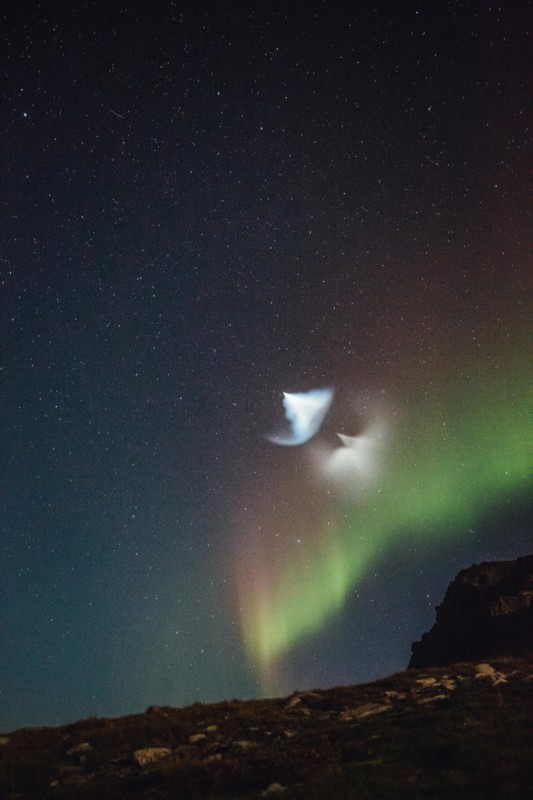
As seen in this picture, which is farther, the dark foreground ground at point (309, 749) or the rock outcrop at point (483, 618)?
the rock outcrop at point (483, 618)

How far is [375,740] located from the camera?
11.6m

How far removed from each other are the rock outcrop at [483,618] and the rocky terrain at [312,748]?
43.9ft

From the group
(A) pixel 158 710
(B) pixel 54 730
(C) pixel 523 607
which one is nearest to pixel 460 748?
(A) pixel 158 710

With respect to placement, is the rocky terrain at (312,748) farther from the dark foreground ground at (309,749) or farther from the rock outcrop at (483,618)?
the rock outcrop at (483,618)

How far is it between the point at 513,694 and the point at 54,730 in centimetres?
1625

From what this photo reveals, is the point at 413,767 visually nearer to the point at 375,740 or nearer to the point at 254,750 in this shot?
the point at 375,740

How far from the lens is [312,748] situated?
11594 mm

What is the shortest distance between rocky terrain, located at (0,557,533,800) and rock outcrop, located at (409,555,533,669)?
43.9 ft

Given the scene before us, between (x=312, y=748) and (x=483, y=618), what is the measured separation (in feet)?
100

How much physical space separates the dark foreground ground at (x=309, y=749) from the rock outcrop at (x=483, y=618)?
14814 mm

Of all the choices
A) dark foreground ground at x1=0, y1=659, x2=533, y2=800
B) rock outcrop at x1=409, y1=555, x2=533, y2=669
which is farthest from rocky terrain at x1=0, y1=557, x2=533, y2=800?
rock outcrop at x1=409, y1=555, x2=533, y2=669

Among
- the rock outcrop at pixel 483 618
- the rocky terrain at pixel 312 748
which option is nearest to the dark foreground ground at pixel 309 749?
the rocky terrain at pixel 312 748

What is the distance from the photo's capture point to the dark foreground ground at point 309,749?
8656 mm

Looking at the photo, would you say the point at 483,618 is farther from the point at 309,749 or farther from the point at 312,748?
the point at 309,749
